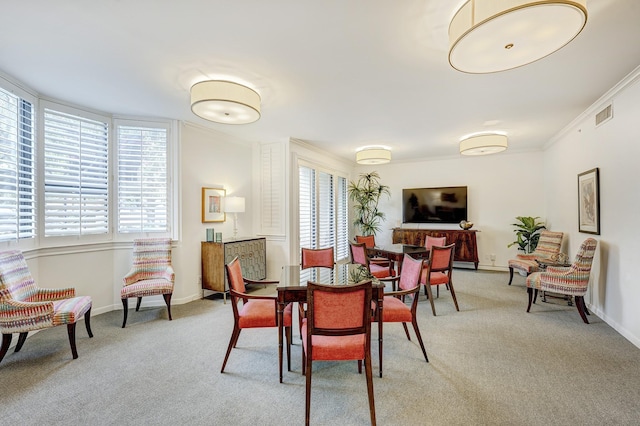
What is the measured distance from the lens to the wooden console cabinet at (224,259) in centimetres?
447

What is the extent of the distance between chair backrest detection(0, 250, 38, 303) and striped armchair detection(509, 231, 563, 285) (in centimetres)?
652

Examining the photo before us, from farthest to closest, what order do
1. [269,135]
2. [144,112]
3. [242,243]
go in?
[269,135] < [242,243] < [144,112]

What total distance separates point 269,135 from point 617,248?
493 cm

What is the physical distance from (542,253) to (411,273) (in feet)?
12.3

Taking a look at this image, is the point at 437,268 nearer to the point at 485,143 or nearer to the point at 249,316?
the point at 485,143

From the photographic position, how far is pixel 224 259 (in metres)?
4.44

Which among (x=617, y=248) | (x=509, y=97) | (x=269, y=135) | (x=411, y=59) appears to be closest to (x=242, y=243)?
(x=269, y=135)

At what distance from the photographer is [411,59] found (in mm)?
2604

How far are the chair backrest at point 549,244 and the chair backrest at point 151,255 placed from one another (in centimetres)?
610

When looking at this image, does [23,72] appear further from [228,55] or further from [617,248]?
[617,248]

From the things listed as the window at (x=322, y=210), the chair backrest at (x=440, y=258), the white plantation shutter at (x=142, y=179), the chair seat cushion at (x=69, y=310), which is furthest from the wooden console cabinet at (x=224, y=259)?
the chair backrest at (x=440, y=258)

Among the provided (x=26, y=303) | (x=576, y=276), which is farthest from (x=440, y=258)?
(x=26, y=303)

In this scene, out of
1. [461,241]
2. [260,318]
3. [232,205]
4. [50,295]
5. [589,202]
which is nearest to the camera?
[260,318]

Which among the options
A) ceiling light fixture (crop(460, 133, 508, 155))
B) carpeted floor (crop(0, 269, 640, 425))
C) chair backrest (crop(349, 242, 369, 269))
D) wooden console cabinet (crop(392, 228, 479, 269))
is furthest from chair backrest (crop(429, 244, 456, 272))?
wooden console cabinet (crop(392, 228, 479, 269))
